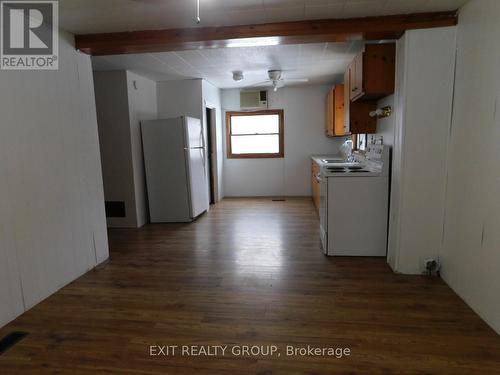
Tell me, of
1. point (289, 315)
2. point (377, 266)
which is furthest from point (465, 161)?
point (289, 315)

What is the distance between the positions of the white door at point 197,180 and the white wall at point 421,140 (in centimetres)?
292

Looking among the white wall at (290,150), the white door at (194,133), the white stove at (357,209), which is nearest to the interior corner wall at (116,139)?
the white door at (194,133)

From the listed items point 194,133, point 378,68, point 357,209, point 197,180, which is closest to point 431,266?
point 357,209

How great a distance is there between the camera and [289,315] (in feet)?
7.34

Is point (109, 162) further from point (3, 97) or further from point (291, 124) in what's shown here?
point (291, 124)

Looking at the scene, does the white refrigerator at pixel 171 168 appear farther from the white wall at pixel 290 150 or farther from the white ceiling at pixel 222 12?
the white wall at pixel 290 150

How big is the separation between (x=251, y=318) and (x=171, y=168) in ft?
10.1

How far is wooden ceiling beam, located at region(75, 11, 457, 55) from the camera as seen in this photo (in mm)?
2551

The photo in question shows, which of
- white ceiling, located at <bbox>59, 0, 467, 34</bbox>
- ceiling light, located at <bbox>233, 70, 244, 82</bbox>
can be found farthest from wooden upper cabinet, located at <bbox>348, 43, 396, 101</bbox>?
ceiling light, located at <bbox>233, 70, 244, 82</bbox>

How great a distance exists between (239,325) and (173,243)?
6.55 feet

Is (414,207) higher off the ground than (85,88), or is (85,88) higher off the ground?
(85,88)

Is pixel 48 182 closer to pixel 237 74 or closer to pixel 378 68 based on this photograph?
pixel 378 68

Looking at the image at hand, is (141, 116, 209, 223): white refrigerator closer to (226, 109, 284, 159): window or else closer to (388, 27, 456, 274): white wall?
(226, 109, 284, 159): window

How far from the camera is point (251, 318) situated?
7.25 feet
